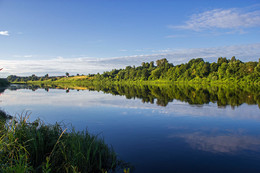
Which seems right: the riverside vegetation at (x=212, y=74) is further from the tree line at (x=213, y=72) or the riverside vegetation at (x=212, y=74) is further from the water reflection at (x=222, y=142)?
the water reflection at (x=222, y=142)

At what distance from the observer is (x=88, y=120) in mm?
21906

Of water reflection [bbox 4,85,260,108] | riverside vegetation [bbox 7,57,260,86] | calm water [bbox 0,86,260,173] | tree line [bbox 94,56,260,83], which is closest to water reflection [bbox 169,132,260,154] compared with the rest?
calm water [bbox 0,86,260,173]

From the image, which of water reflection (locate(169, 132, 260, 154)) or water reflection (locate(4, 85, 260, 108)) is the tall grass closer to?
water reflection (locate(169, 132, 260, 154))

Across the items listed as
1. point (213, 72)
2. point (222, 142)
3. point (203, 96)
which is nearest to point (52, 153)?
point (222, 142)

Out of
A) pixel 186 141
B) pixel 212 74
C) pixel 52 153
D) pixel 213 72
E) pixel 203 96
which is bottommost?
pixel 186 141

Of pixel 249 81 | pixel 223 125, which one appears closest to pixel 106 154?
pixel 223 125

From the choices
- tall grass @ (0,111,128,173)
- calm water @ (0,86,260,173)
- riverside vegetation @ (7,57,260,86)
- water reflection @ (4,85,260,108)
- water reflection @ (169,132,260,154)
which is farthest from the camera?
riverside vegetation @ (7,57,260,86)

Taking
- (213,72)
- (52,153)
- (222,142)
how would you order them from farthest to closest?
1. (213,72)
2. (222,142)
3. (52,153)

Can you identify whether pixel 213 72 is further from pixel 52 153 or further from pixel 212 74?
pixel 52 153

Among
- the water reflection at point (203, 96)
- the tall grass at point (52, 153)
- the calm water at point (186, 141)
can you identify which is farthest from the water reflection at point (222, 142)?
the water reflection at point (203, 96)

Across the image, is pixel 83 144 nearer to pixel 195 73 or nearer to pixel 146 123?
pixel 146 123

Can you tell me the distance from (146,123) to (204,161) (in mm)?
9597

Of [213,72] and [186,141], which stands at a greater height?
[213,72]

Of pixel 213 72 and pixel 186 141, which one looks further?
pixel 213 72
